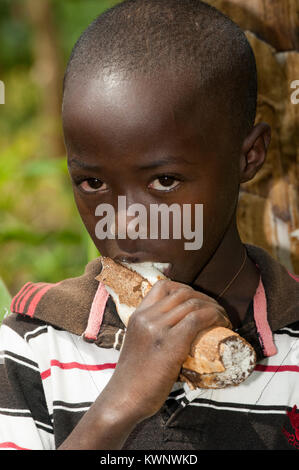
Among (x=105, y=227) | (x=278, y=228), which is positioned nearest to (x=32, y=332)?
(x=105, y=227)

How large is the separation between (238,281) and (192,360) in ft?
1.16

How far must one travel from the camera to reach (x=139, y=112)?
1.07m

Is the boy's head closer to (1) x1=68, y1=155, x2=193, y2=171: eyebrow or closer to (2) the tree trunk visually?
(1) x1=68, y1=155, x2=193, y2=171: eyebrow

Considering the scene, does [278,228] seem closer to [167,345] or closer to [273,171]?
→ [273,171]

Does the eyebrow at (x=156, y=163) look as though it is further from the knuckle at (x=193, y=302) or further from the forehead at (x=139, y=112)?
the knuckle at (x=193, y=302)

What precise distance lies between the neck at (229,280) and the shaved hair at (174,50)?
0.25 metres

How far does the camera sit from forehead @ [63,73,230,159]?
3.50ft

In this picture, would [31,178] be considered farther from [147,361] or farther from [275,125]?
[147,361]

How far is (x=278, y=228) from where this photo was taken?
1.80 m

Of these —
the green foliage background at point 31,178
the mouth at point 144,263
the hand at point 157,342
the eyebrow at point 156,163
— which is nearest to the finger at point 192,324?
the hand at point 157,342

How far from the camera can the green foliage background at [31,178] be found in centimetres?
267

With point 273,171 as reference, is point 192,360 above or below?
below

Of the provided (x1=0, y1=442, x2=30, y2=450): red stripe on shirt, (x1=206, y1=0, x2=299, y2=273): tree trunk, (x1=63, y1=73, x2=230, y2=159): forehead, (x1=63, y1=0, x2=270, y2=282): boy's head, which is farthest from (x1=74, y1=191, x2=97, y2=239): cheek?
(x1=206, y1=0, x2=299, y2=273): tree trunk

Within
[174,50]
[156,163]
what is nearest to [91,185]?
[156,163]
